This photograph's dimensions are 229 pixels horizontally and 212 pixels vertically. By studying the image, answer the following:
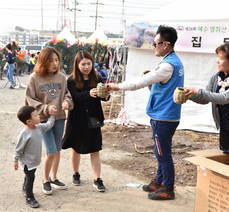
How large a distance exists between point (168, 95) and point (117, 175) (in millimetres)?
1659

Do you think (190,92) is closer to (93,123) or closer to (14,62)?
(93,123)

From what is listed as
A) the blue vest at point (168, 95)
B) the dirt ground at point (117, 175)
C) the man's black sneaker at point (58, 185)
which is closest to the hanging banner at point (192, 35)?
the dirt ground at point (117, 175)

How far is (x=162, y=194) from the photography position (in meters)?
4.16

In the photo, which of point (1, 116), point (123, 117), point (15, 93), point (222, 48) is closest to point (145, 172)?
point (222, 48)

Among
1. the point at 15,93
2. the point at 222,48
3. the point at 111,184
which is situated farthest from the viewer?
the point at 15,93

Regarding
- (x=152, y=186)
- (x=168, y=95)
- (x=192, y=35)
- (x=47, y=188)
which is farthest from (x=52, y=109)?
(x=192, y=35)

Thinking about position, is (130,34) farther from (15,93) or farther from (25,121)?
(15,93)

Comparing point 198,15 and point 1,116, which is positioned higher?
point 198,15

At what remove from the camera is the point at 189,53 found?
7766 millimetres

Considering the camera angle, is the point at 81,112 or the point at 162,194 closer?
the point at 162,194

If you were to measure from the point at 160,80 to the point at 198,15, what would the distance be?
13.8ft

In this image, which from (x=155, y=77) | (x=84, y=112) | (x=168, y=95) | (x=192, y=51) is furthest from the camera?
(x=192, y=51)

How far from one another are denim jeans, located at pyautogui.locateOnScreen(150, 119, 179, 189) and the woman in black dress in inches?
28.1

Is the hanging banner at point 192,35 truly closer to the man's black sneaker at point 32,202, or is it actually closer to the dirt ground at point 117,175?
the dirt ground at point 117,175
